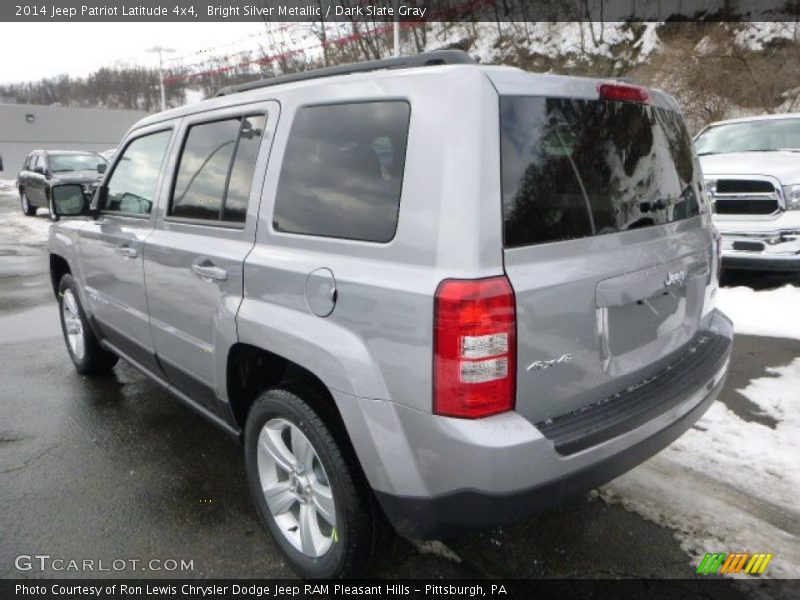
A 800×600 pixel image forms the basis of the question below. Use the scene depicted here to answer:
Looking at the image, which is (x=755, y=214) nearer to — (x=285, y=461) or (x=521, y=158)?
(x=521, y=158)

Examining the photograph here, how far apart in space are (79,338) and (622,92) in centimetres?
425

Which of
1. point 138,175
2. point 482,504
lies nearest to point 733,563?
point 482,504

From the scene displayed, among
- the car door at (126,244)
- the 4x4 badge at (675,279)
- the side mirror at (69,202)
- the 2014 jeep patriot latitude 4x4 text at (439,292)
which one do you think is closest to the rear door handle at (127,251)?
the car door at (126,244)

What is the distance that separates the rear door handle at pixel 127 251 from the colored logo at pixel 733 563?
314 cm

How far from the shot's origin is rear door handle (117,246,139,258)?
3327mm

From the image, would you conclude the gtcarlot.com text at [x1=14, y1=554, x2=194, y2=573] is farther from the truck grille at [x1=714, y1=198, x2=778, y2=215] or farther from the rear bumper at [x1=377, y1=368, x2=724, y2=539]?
the truck grille at [x1=714, y1=198, x2=778, y2=215]

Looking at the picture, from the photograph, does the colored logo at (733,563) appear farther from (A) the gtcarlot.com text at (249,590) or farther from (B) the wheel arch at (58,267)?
(B) the wheel arch at (58,267)

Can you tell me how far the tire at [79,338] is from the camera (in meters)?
4.47

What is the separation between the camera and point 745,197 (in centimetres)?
662

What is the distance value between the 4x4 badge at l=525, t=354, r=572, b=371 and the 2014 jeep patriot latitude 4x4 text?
0.05ft

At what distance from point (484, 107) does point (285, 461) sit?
5.17ft

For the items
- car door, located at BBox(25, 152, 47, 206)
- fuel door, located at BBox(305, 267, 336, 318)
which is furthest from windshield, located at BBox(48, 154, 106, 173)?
fuel door, located at BBox(305, 267, 336, 318)

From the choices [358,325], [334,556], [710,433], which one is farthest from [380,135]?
[710,433]

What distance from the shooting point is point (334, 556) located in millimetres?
2271
